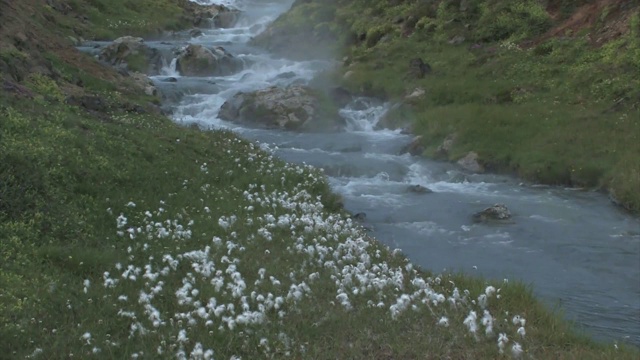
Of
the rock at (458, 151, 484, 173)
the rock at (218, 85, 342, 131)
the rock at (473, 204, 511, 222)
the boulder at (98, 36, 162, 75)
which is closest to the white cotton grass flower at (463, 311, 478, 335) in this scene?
the rock at (473, 204, 511, 222)

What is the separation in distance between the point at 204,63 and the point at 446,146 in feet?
69.8

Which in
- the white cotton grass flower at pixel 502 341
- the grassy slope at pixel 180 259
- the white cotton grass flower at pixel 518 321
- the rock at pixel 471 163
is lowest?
the rock at pixel 471 163

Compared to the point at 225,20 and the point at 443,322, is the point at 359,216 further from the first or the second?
the point at 225,20

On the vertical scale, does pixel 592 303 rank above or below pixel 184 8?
above

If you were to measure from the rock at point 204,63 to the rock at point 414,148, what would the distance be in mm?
19206

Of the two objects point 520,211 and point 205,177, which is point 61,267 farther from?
point 520,211

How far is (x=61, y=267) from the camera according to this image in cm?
1105

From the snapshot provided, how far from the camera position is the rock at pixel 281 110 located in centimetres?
3155

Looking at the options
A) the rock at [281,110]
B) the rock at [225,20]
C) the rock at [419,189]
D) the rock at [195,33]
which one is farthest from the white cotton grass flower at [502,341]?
the rock at [225,20]

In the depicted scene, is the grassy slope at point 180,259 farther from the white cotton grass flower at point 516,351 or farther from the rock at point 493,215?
the rock at point 493,215

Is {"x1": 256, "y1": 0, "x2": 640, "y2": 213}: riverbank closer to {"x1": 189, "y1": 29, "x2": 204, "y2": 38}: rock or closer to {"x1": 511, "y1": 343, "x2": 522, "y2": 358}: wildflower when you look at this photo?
{"x1": 511, "y1": 343, "x2": 522, "y2": 358}: wildflower

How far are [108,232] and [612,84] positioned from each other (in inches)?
793

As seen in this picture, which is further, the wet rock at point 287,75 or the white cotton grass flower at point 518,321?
the wet rock at point 287,75

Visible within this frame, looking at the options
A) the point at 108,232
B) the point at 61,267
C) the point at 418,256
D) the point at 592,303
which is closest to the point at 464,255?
the point at 418,256
